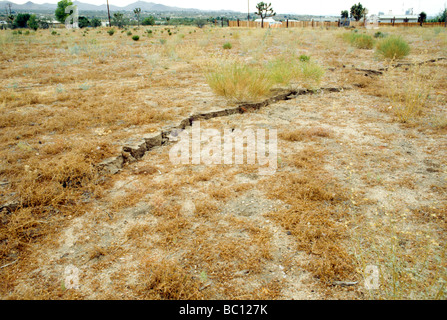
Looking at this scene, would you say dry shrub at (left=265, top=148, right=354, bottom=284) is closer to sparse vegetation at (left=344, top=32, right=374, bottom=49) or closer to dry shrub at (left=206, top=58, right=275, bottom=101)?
dry shrub at (left=206, top=58, right=275, bottom=101)

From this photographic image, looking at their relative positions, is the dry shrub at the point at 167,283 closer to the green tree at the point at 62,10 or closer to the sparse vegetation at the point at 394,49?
the sparse vegetation at the point at 394,49

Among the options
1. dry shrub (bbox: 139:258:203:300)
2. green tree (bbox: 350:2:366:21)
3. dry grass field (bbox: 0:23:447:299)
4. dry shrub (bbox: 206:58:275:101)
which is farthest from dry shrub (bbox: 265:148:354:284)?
green tree (bbox: 350:2:366:21)

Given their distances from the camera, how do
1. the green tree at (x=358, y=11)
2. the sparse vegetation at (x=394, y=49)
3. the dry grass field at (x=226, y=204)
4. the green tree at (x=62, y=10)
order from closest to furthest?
the dry grass field at (x=226, y=204) → the sparse vegetation at (x=394, y=49) → the green tree at (x=62, y=10) → the green tree at (x=358, y=11)

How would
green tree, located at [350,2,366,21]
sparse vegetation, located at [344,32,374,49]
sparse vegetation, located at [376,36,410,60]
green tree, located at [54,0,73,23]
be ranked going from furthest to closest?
green tree, located at [350,2,366,21] → green tree, located at [54,0,73,23] → sparse vegetation, located at [344,32,374,49] → sparse vegetation, located at [376,36,410,60]

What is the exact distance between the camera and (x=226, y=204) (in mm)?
2875

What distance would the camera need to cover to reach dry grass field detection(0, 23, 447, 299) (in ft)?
6.51

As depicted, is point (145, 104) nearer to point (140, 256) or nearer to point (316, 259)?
point (140, 256)

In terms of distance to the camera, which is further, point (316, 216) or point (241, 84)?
point (241, 84)

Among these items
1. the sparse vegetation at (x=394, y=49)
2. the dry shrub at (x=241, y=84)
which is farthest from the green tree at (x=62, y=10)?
the dry shrub at (x=241, y=84)

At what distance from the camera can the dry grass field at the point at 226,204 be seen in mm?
1983

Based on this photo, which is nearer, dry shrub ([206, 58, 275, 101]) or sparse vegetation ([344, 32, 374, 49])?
dry shrub ([206, 58, 275, 101])

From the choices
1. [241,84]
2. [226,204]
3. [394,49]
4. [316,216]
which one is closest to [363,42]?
[394,49]

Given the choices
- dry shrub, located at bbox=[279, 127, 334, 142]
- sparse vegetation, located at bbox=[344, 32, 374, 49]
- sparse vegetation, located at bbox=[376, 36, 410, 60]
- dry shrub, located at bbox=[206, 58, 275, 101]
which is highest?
sparse vegetation, located at bbox=[344, 32, 374, 49]

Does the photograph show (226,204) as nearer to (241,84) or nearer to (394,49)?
(241,84)
